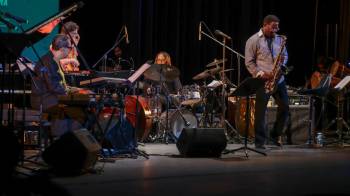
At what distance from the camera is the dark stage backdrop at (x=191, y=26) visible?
1076cm

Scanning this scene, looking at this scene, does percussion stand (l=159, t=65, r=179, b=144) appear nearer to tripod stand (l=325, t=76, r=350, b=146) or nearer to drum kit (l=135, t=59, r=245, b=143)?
drum kit (l=135, t=59, r=245, b=143)

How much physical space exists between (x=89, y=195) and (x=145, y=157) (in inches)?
108

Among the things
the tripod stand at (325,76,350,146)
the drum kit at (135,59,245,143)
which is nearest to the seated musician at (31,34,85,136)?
the drum kit at (135,59,245,143)

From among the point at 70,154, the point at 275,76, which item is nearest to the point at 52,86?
the point at 70,154

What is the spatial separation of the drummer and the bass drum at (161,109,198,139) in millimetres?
233

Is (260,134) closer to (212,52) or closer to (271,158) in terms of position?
(271,158)

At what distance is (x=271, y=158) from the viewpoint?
25.2 ft

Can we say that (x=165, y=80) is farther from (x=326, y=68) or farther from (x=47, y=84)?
(x=326, y=68)

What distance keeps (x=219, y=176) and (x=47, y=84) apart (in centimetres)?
213

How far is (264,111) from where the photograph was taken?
8594 mm

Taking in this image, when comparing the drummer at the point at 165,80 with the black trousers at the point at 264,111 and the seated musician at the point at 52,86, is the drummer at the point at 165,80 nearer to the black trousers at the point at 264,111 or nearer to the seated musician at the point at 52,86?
the black trousers at the point at 264,111

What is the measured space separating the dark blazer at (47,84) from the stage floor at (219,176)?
0.89 m

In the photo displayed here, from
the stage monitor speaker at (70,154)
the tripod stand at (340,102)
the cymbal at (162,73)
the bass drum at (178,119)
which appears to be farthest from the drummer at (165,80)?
the stage monitor speaker at (70,154)

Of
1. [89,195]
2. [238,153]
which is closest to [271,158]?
[238,153]
